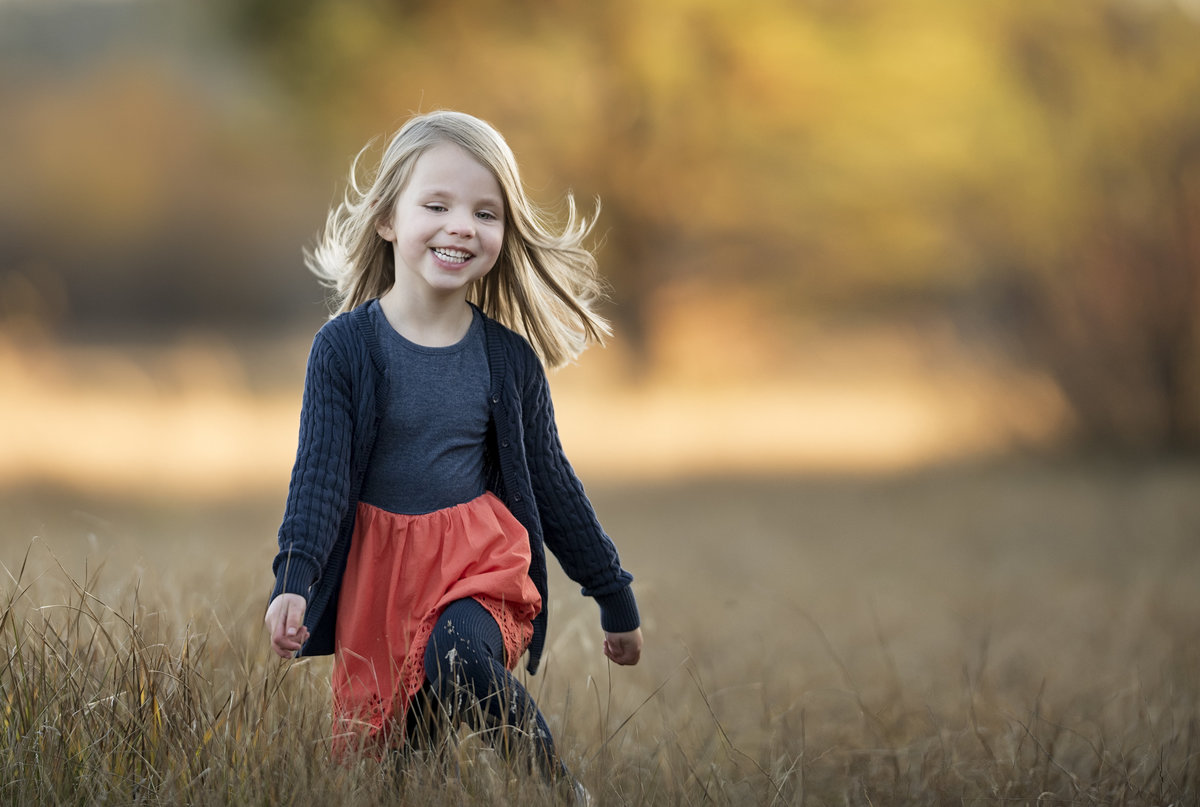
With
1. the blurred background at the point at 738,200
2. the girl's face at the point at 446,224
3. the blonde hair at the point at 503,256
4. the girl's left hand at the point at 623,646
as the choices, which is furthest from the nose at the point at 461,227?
the blurred background at the point at 738,200

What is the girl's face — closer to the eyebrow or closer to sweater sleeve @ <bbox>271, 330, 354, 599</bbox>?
the eyebrow

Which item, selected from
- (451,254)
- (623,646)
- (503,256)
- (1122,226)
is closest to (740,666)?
(623,646)

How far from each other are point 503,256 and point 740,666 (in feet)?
7.09

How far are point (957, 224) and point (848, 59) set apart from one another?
88.0 inches

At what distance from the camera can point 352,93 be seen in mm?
14352

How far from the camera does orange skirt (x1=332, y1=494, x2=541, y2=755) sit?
7.43 feet

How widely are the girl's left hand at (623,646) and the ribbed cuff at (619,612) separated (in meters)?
0.01

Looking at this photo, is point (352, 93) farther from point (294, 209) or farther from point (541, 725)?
point (541, 725)

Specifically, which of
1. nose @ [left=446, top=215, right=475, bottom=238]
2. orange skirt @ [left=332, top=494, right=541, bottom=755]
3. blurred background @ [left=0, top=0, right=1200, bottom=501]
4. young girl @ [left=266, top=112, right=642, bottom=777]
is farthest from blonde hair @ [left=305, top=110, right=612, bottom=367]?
blurred background @ [left=0, top=0, right=1200, bottom=501]

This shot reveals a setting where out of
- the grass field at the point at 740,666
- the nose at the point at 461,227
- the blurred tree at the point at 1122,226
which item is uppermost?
the blurred tree at the point at 1122,226

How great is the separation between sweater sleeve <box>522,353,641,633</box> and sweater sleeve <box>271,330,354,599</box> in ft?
1.26

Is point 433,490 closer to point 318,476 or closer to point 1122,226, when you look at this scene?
point 318,476

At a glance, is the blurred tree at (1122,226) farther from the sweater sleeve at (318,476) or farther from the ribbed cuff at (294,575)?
the ribbed cuff at (294,575)

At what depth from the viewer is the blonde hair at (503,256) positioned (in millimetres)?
2480
